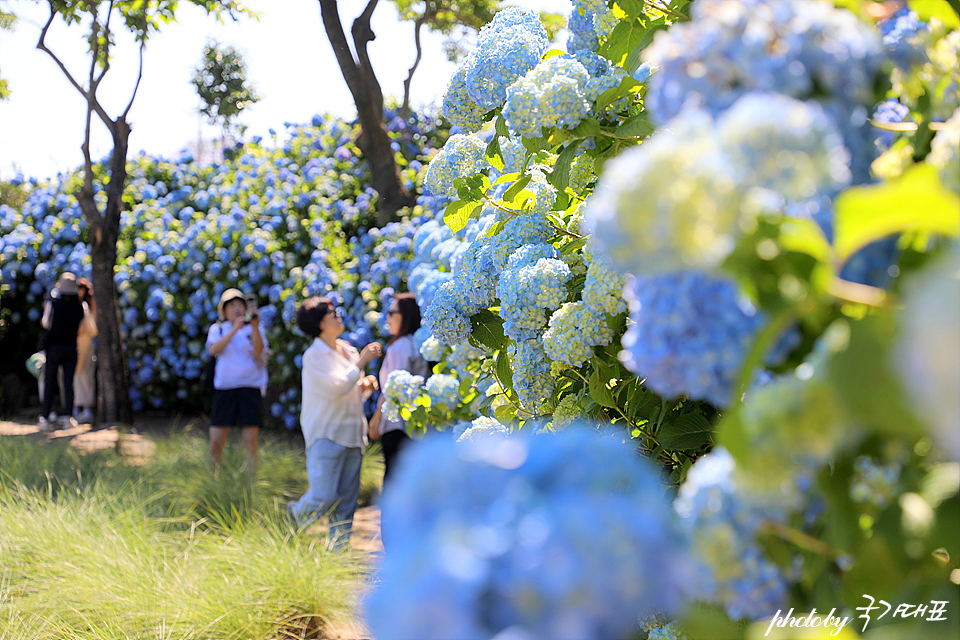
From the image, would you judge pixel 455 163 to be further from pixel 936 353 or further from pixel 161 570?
pixel 161 570

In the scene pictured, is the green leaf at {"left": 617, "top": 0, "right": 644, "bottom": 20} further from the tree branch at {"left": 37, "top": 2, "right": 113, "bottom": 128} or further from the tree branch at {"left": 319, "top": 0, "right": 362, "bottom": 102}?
the tree branch at {"left": 37, "top": 2, "right": 113, "bottom": 128}

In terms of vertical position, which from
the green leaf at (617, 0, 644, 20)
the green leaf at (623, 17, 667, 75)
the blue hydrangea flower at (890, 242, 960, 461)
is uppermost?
the green leaf at (617, 0, 644, 20)

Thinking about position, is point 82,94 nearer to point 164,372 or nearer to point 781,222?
point 164,372

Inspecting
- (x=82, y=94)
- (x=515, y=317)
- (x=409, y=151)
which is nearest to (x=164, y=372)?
(x=82, y=94)

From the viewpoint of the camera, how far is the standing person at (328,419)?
4480 mm

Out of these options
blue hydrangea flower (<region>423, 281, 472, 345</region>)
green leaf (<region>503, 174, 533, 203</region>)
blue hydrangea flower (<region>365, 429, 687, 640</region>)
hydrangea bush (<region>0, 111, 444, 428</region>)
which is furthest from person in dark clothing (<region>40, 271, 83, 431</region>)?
blue hydrangea flower (<region>365, 429, 687, 640</region>)

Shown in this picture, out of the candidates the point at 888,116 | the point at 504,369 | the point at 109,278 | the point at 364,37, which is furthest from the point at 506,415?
the point at 109,278

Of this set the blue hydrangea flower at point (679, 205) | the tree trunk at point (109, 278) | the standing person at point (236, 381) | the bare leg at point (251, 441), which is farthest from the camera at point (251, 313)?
the blue hydrangea flower at point (679, 205)

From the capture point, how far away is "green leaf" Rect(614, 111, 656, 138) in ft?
4.41

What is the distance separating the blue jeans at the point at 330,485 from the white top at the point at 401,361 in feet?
1.42

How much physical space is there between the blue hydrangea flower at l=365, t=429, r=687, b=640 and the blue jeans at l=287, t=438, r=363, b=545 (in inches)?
161

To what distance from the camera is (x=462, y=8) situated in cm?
999

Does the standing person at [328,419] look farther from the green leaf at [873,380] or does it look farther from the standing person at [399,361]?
the green leaf at [873,380]

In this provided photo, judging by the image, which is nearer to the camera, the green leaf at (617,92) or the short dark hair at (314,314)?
the green leaf at (617,92)
